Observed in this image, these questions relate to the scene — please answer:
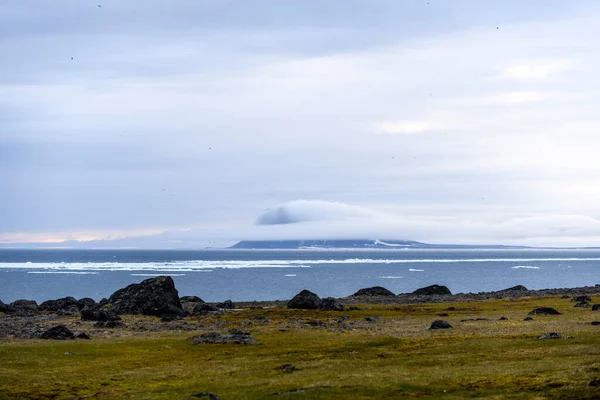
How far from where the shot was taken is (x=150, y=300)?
8394 centimetres

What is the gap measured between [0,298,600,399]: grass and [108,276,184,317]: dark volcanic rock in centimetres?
1515

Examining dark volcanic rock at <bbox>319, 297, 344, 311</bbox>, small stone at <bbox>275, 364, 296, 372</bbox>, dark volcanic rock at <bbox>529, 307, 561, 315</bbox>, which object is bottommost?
small stone at <bbox>275, 364, 296, 372</bbox>

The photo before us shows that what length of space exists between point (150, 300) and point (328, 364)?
43679mm

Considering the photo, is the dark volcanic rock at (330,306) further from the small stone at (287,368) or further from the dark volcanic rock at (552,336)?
the small stone at (287,368)

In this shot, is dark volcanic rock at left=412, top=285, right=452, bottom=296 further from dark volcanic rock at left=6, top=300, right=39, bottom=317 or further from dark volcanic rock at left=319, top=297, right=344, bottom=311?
dark volcanic rock at left=6, top=300, right=39, bottom=317

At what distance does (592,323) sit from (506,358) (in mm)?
21559

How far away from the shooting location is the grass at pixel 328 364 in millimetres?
35219

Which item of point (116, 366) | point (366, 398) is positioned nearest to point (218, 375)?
point (116, 366)

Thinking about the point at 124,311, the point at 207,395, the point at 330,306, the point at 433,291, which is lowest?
the point at 207,395

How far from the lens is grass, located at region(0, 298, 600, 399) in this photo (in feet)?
116

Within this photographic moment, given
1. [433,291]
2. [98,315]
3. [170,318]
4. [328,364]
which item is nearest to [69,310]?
[98,315]

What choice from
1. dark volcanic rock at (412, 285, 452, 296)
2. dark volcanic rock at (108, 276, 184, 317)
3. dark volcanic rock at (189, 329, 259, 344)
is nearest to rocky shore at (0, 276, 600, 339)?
dark volcanic rock at (108, 276, 184, 317)

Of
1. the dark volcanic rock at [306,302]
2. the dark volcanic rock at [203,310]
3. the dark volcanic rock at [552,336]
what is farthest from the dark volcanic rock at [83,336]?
the dark volcanic rock at [306,302]

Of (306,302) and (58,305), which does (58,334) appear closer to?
(306,302)
